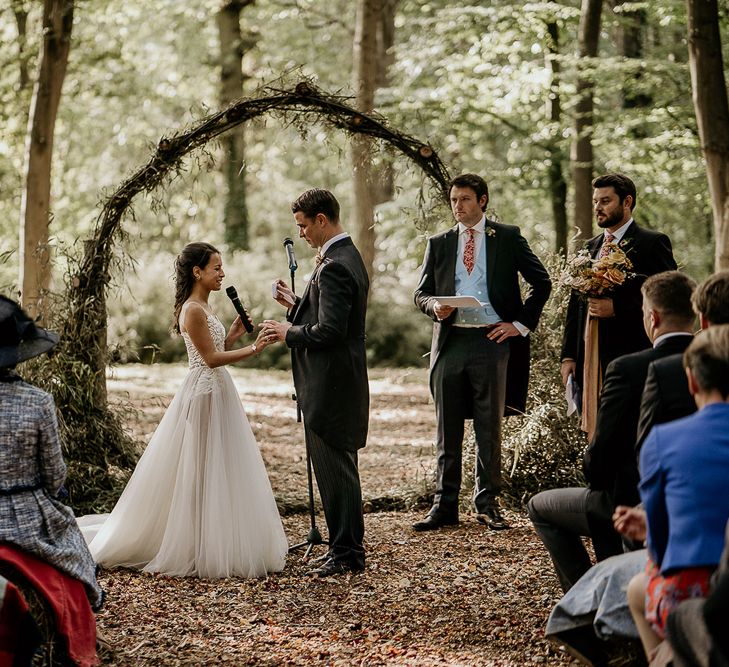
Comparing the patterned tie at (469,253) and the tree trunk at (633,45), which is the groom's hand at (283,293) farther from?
the tree trunk at (633,45)

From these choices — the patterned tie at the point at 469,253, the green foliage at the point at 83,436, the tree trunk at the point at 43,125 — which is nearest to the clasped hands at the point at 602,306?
the patterned tie at the point at 469,253

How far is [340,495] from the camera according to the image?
554cm

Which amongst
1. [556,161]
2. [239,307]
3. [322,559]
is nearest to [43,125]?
[239,307]

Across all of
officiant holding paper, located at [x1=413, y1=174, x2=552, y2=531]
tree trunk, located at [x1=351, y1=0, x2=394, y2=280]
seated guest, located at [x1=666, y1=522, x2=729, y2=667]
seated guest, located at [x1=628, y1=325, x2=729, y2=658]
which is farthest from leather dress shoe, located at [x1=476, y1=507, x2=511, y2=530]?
tree trunk, located at [x1=351, y1=0, x2=394, y2=280]

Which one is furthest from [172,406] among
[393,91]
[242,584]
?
[393,91]

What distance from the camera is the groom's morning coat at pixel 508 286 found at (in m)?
→ 6.43

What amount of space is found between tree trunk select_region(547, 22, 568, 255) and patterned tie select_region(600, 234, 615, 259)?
25.1ft

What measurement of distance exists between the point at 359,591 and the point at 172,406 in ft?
5.27

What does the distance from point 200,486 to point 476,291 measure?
2.22 meters

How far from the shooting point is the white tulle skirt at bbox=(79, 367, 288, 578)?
18.3ft

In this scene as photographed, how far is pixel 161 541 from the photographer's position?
5.75 metres

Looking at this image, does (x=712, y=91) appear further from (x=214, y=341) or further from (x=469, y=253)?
(x=214, y=341)

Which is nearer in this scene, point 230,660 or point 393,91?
point 230,660

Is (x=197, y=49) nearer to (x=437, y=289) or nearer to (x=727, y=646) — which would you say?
(x=437, y=289)
